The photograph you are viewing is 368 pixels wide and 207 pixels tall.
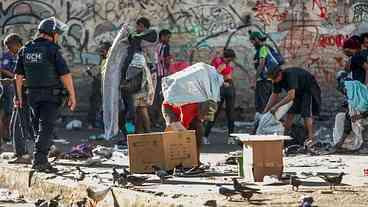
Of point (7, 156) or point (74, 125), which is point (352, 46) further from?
point (74, 125)

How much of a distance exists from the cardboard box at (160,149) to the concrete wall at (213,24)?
301 inches

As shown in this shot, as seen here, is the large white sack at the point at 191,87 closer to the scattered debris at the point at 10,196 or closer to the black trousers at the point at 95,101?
the scattered debris at the point at 10,196

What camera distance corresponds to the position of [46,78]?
11008mm

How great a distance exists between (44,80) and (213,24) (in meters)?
7.82

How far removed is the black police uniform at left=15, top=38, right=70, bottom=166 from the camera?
10984mm

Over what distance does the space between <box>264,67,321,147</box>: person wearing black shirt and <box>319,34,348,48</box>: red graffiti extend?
511 centimetres

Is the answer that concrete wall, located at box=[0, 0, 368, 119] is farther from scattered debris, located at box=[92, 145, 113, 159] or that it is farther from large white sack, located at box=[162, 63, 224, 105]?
large white sack, located at box=[162, 63, 224, 105]

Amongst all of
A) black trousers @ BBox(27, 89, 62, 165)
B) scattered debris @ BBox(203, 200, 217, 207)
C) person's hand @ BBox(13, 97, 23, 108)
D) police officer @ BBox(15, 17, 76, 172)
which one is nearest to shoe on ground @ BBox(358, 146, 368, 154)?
police officer @ BBox(15, 17, 76, 172)

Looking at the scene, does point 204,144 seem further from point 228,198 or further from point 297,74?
point 228,198

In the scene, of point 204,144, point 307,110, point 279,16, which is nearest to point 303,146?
point 307,110

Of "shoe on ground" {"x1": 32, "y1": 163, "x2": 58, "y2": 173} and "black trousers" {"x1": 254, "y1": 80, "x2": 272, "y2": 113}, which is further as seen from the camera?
"black trousers" {"x1": 254, "y1": 80, "x2": 272, "y2": 113}

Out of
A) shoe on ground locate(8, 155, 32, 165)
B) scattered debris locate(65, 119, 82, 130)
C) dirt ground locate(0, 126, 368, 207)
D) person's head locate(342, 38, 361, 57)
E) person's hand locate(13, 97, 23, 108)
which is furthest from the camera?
scattered debris locate(65, 119, 82, 130)

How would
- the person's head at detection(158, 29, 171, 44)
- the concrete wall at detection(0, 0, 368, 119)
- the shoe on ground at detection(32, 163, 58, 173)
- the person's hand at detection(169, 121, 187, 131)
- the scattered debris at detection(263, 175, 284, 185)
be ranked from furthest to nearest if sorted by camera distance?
the concrete wall at detection(0, 0, 368, 119) → the person's head at detection(158, 29, 171, 44) → the shoe on ground at detection(32, 163, 58, 173) → the person's hand at detection(169, 121, 187, 131) → the scattered debris at detection(263, 175, 284, 185)

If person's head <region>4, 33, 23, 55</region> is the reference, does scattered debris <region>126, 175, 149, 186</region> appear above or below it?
below
